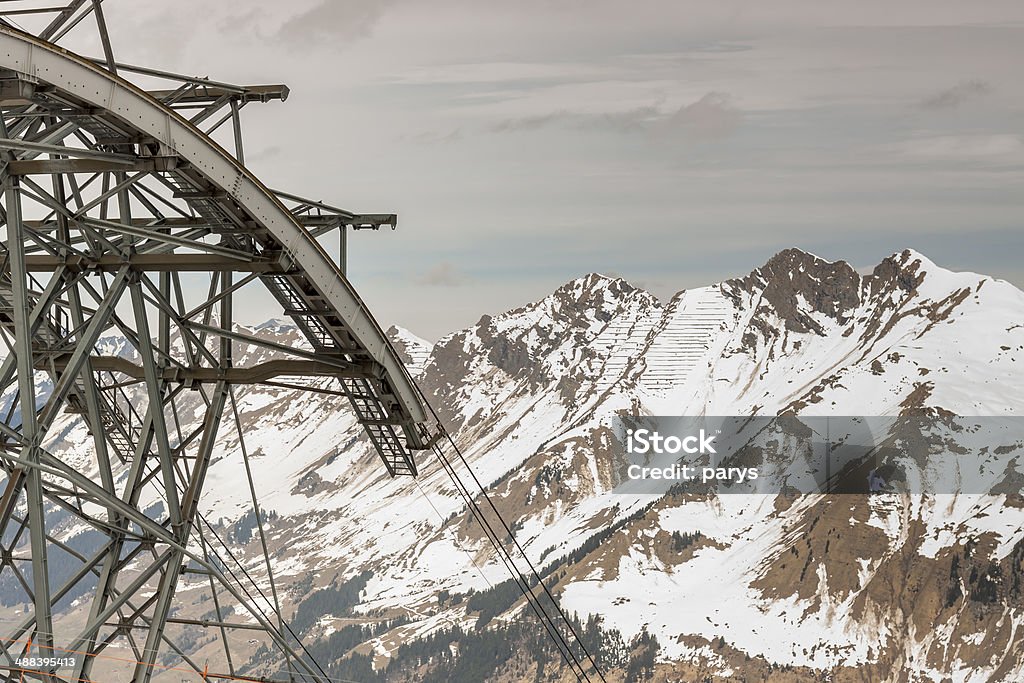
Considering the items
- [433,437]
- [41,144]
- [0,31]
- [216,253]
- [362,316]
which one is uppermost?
[0,31]

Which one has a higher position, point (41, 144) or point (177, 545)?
point (41, 144)

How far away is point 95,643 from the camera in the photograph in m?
29.7

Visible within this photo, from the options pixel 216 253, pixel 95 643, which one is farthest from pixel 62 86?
pixel 95 643

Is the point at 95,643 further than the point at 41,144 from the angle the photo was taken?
Yes

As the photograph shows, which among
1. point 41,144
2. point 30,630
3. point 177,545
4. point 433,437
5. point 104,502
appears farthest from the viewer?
point 433,437

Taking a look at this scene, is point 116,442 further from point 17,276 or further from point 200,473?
point 17,276

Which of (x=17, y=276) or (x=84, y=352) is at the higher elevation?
(x=17, y=276)

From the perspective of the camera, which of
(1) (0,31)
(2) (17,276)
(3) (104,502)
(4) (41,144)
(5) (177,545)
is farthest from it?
(5) (177,545)

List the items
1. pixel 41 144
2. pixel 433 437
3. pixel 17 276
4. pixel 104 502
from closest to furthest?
pixel 41 144 → pixel 17 276 → pixel 104 502 → pixel 433 437

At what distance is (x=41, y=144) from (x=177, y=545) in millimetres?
9372

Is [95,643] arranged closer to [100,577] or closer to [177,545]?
[100,577]

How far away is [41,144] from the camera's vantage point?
75.0 feet

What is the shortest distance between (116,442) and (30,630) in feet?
21.6

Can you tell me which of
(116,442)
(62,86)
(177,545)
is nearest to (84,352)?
(177,545)
